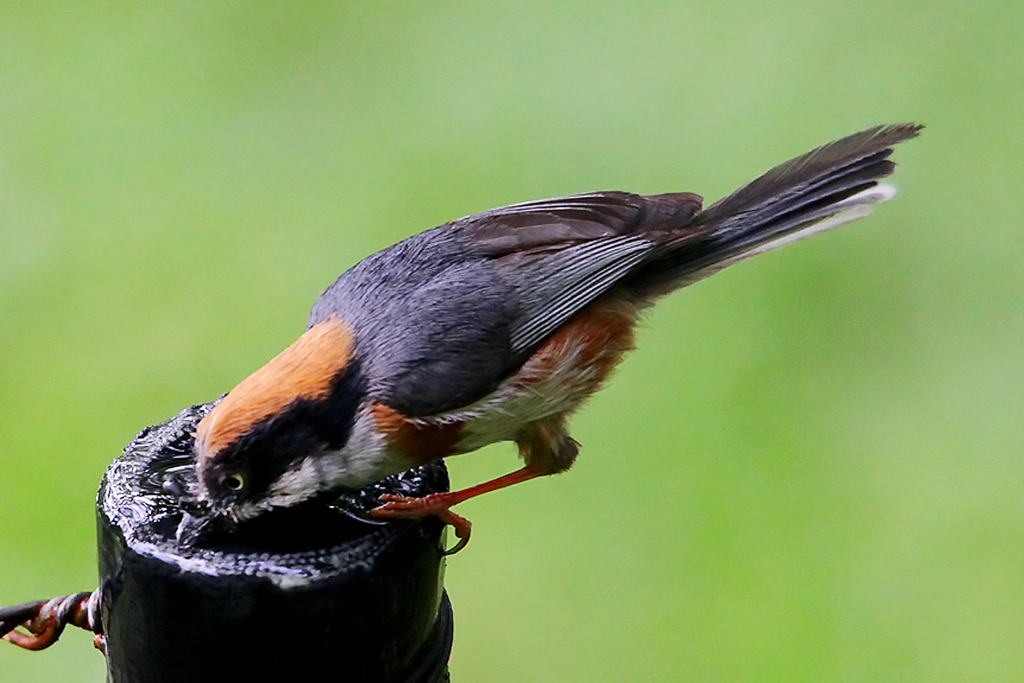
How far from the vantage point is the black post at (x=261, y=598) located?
1124mm

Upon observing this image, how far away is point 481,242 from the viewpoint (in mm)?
2230

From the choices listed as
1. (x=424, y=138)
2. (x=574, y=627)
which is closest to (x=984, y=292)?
(x=574, y=627)

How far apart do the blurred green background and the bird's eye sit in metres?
2.36

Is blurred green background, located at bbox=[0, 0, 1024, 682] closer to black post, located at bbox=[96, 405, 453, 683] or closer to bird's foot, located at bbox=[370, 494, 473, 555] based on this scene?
bird's foot, located at bbox=[370, 494, 473, 555]

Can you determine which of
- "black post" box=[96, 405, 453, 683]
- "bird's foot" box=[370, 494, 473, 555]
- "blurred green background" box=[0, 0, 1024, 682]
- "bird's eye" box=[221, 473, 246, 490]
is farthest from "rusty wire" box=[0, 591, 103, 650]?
"blurred green background" box=[0, 0, 1024, 682]

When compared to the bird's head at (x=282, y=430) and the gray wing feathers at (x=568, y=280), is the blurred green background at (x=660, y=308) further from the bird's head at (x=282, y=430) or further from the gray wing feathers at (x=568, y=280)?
the bird's head at (x=282, y=430)

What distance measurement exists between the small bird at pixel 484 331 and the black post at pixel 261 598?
132mm

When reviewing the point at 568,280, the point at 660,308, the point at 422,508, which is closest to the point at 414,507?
the point at 422,508

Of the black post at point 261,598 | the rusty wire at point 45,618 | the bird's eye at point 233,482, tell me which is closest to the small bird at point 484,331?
the bird's eye at point 233,482

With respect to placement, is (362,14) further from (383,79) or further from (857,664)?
(857,664)

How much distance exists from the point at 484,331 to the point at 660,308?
1227mm

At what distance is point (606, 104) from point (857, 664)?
9.06ft

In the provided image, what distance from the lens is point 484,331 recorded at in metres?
2.09

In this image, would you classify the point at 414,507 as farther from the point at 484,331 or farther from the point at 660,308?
the point at 660,308
